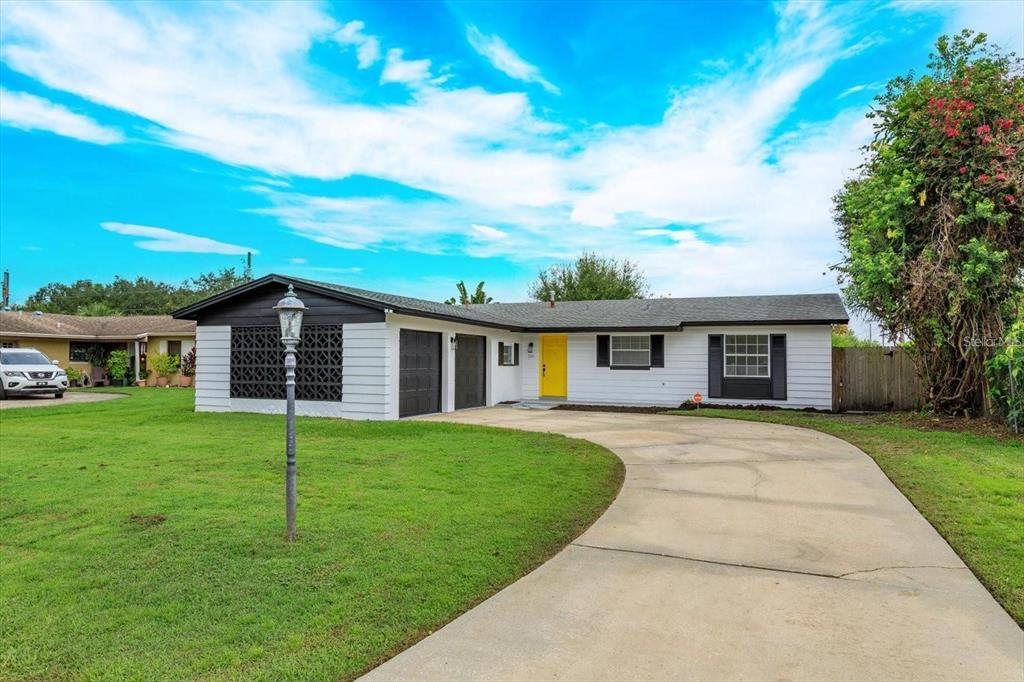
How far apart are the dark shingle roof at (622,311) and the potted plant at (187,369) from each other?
1156 centimetres

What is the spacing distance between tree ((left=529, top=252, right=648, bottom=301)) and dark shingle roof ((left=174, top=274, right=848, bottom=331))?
17837 mm

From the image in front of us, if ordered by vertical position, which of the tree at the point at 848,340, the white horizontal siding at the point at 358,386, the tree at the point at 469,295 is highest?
the tree at the point at 469,295

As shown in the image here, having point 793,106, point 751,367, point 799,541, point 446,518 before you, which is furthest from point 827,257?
point 446,518

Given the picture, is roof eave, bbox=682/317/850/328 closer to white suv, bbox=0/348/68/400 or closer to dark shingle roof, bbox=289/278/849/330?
dark shingle roof, bbox=289/278/849/330

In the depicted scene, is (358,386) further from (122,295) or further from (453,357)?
(122,295)

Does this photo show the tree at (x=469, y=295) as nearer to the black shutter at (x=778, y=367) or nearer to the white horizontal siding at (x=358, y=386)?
the white horizontal siding at (x=358, y=386)

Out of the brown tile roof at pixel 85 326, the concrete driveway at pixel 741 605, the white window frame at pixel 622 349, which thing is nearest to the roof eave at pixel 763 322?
the white window frame at pixel 622 349

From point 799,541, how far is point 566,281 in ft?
116

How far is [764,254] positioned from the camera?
2117 cm

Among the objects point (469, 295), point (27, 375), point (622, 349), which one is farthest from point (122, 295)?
point (622, 349)

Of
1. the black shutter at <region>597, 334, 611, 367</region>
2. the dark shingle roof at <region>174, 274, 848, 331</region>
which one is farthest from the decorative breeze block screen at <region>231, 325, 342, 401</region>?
the black shutter at <region>597, 334, 611, 367</region>

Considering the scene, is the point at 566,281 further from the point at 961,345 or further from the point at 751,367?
the point at 961,345

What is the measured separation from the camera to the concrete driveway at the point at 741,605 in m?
2.65

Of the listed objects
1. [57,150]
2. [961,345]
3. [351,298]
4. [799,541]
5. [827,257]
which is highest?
[57,150]
